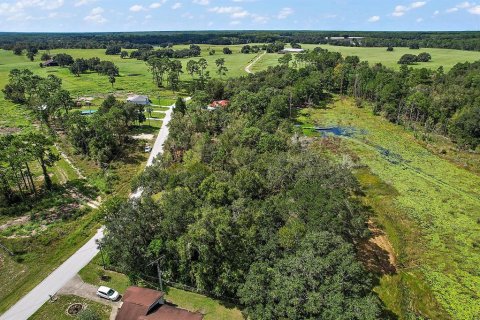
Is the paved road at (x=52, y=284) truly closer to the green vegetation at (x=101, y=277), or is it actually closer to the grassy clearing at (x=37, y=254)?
the grassy clearing at (x=37, y=254)

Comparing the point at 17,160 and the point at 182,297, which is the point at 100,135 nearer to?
the point at 17,160

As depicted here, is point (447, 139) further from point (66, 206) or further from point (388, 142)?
point (66, 206)

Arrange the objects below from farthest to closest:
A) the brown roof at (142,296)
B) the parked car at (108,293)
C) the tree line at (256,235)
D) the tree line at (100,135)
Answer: the tree line at (100,135) < the parked car at (108,293) < the brown roof at (142,296) < the tree line at (256,235)

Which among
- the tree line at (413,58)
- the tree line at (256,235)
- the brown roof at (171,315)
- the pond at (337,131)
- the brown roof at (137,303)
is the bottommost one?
the pond at (337,131)

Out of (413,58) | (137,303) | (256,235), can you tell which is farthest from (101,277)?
(413,58)

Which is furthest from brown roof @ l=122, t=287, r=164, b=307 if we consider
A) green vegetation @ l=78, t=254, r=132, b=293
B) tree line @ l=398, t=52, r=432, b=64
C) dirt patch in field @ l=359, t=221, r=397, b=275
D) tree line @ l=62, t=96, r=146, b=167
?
tree line @ l=398, t=52, r=432, b=64

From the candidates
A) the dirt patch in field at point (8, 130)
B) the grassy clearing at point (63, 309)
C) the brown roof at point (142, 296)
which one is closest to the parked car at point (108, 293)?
the grassy clearing at point (63, 309)

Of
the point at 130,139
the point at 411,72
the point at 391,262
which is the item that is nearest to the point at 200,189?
the point at 391,262
